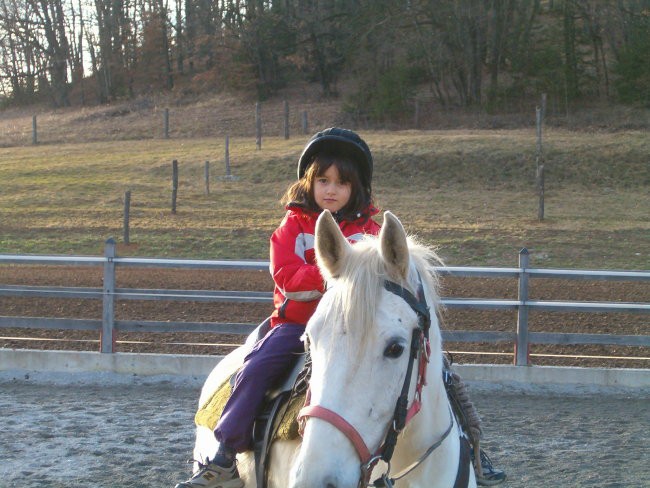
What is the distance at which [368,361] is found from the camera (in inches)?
91.9

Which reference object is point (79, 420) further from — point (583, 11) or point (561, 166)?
point (583, 11)

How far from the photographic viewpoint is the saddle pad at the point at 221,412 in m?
2.87

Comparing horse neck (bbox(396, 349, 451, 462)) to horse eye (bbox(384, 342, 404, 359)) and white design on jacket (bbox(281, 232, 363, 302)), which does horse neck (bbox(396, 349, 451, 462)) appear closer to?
horse eye (bbox(384, 342, 404, 359))

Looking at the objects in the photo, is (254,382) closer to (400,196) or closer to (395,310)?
(395,310)

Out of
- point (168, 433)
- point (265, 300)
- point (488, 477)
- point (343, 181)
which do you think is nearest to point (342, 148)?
point (343, 181)

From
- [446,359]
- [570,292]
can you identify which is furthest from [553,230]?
[446,359]

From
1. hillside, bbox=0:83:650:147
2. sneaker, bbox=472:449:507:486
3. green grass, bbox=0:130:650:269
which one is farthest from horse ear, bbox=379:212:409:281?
hillside, bbox=0:83:650:147

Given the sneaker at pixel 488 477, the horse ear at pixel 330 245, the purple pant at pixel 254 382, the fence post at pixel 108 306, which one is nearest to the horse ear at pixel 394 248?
the horse ear at pixel 330 245

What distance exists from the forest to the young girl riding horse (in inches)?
1267

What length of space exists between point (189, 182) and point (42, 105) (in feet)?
99.8

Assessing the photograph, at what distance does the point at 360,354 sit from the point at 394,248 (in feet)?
1.18

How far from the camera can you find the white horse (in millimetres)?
2205

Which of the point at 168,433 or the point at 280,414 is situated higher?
the point at 280,414

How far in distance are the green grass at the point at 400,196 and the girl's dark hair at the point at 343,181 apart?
11905mm
